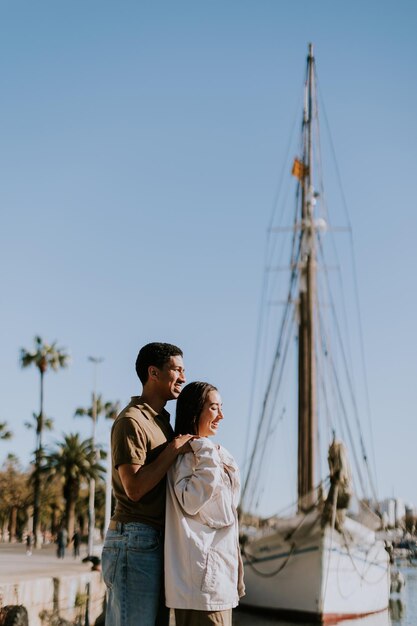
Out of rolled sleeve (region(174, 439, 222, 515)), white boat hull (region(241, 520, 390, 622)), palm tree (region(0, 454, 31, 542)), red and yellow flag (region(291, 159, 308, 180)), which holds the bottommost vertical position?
palm tree (region(0, 454, 31, 542))

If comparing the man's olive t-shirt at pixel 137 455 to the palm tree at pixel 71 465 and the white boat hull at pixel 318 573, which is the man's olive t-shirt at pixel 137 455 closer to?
the white boat hull at pixel 318 573

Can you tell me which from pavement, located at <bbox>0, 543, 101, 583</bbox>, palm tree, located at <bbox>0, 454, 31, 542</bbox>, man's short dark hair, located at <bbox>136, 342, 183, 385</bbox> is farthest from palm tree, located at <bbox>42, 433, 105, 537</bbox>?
man's short dark hair, located at <bbox>136, 342, 183, 385</bbox>

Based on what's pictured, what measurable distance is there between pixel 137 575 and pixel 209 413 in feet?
2.57

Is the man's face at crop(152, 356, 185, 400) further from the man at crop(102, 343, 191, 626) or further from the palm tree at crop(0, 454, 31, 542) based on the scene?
the palm tree at crop(0, 454, 31, 542)

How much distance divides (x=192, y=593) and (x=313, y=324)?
2526 cm

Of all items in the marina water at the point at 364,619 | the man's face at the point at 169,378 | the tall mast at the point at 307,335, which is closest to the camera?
the man's face at the point at 169,378

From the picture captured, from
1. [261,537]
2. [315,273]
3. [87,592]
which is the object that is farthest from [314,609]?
[315,273]

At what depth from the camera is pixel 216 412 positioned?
12.2 feet

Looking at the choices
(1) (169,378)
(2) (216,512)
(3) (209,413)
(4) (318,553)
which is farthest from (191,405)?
(4) (318,553)

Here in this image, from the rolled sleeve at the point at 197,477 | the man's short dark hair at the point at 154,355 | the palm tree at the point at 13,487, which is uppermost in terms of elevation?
the man's short dark hair at the point at 154,355

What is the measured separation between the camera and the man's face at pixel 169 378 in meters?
3.87

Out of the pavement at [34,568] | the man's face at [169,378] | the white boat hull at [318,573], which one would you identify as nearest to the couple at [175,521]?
the man's face at [169,378]

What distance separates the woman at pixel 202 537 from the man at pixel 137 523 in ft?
0.33

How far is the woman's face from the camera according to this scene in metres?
3.68
